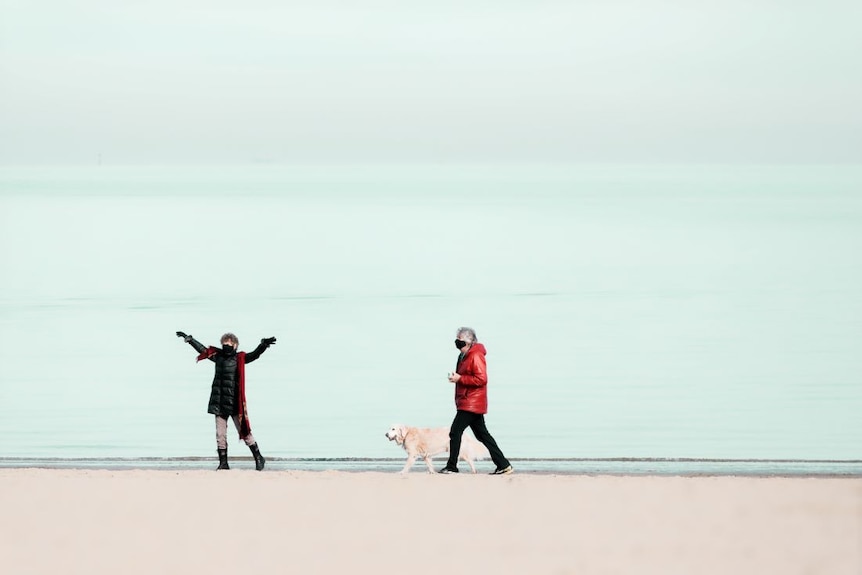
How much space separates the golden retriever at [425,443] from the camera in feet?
44.6

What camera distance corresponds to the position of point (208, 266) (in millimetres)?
70000

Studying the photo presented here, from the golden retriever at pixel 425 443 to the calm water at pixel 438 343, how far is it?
519 cm

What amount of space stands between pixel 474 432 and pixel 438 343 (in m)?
22.5

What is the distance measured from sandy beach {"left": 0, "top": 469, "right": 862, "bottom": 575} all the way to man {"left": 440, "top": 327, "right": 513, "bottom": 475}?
45 centimetres

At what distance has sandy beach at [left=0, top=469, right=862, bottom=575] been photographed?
10320mm

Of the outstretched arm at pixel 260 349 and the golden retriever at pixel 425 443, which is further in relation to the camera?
the golden retriever at pixel 425 443

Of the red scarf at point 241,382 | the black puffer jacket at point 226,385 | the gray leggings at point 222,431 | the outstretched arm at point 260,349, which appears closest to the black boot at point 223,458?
the gray leggings at point 222,431

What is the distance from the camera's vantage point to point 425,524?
11.4 metres

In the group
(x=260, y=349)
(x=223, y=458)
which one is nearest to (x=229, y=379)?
(x=260, y=349)

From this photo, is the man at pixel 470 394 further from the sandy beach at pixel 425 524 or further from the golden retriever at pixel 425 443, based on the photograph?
the sandy beach at pixel 425 524

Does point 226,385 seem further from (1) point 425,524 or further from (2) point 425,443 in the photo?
(1) point 425,524

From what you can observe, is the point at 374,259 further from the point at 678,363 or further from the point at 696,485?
the point at 696,485

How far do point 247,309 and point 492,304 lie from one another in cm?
833

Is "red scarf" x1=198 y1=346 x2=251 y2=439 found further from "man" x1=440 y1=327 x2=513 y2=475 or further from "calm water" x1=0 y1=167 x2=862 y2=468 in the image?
"calm water" x1=0 y1=167 x2=862 y2=468
